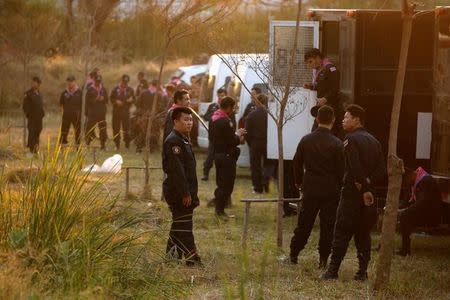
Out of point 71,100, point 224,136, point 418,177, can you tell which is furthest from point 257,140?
point 71,100

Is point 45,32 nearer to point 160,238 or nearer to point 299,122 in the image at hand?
point 299,122

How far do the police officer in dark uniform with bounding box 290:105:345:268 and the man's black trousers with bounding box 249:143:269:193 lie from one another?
704 centimetres

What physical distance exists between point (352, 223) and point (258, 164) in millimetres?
8023

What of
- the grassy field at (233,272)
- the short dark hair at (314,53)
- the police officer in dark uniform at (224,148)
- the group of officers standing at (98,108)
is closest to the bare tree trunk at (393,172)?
the grassy field at (233,272)

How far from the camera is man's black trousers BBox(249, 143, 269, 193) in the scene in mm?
18859

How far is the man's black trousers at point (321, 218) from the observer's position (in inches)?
456

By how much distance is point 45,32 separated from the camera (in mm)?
35469

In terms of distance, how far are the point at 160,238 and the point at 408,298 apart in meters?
2.23

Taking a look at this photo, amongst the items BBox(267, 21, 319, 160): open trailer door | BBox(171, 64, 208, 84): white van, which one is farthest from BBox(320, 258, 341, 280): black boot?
BBox(171, 64, 208, 84): white van

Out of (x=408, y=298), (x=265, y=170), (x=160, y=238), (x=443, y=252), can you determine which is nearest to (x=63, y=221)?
(x=160, y=238)

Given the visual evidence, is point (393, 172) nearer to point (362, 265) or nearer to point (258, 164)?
point (362, 265)

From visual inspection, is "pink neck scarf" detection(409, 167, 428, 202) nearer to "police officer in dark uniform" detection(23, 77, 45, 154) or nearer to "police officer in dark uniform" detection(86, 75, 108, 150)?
"police officer in dark uniform" detection(23, 77, 45, 154)

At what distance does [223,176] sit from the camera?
15.8 m

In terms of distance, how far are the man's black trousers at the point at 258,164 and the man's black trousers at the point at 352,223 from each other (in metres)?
7.68
